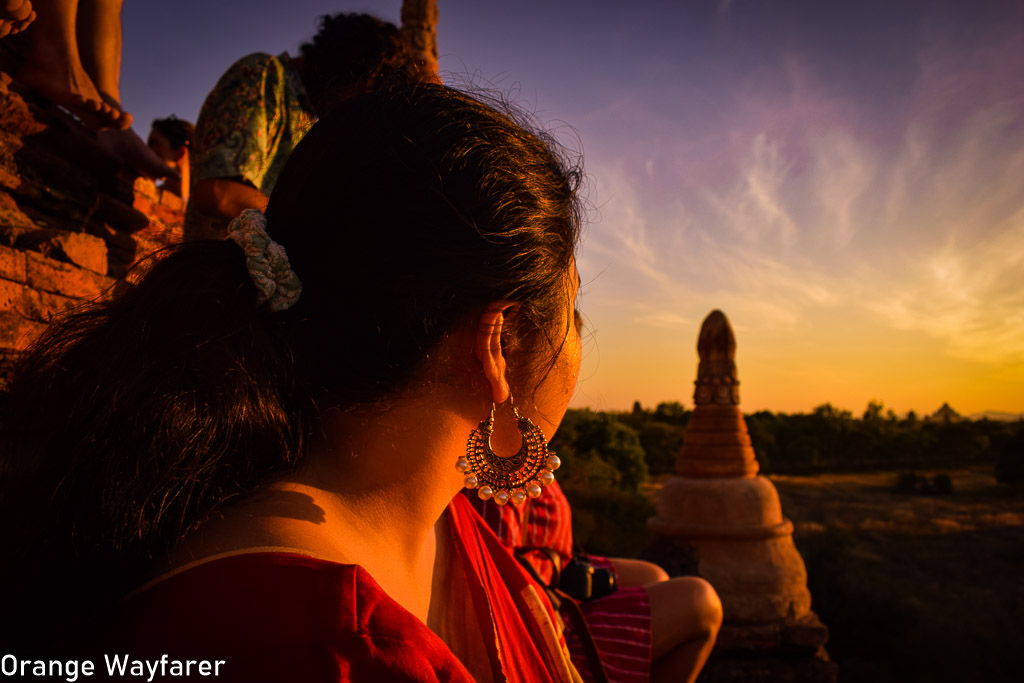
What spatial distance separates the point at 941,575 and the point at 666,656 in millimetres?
13867

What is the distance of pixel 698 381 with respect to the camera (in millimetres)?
5438

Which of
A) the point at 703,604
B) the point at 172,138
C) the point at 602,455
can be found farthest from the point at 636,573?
the point at 602,455

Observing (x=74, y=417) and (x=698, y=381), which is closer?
(x=74, y=417)

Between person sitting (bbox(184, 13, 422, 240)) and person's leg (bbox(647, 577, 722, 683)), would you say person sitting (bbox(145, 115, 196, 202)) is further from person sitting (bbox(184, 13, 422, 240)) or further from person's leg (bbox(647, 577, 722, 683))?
person's leg (bbox(647, 577, 722, 683))

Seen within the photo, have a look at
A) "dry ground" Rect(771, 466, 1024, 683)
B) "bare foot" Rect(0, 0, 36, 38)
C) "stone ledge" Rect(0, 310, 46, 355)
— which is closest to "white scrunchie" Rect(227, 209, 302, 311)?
"stone ledge" Rect(0, 310, 46, 355)

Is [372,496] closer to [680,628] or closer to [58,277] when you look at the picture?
[58,277]

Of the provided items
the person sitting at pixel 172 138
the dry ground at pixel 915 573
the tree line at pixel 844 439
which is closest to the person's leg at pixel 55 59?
the person sitting at pixel 172 138

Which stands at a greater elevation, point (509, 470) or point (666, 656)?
point (509, 470)

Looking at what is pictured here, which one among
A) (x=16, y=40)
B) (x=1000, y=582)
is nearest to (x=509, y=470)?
(x=16, y=40)

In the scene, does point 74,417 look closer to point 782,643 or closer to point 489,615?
point 489,615

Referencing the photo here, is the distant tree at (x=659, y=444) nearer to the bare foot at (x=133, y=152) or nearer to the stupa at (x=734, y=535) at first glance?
the stupa at (x=734, y=535)

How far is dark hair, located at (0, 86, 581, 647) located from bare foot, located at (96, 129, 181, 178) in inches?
61.9

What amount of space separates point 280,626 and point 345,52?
7.75ft

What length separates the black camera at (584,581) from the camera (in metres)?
1.95
